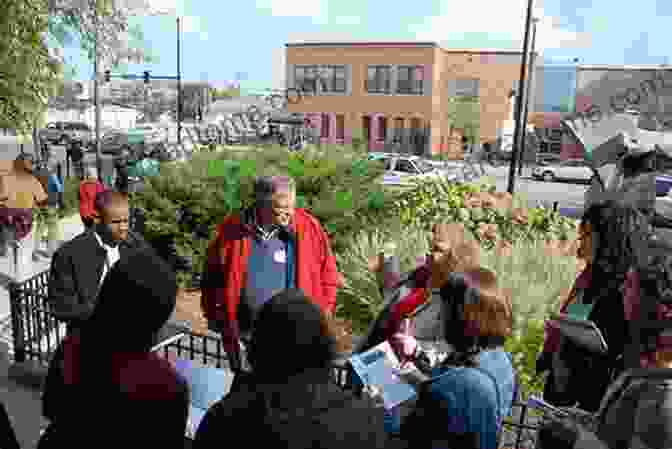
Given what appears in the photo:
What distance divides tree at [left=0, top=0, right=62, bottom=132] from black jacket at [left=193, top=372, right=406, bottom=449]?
24.9 feet

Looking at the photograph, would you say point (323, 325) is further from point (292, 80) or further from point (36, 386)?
point (292, 80)

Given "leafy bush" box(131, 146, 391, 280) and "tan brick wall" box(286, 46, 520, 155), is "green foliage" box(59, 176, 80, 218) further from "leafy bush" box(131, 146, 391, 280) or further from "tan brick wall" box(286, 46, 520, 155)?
"tan brick wall" box(286, 46, 520, 155)

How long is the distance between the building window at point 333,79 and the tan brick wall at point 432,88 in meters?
0.44

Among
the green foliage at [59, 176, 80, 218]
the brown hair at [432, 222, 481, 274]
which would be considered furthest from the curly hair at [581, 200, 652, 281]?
the green foliage at [59, 176, 80, 218]

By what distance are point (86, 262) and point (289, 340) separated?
2156 millimetres

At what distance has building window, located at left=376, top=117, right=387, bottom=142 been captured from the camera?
43594 millimetres

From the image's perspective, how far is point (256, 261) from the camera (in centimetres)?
379

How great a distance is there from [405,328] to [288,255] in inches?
35.9

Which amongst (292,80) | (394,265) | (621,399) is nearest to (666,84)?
(292,80)

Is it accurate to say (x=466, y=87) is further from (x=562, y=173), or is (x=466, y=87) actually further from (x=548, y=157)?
(x=562, y=173)

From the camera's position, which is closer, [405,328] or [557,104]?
[405,328]

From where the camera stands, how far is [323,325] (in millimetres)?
1944

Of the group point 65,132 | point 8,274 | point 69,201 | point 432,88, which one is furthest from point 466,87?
point 8,274

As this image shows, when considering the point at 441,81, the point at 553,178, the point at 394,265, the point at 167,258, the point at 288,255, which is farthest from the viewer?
the point at 441,81
